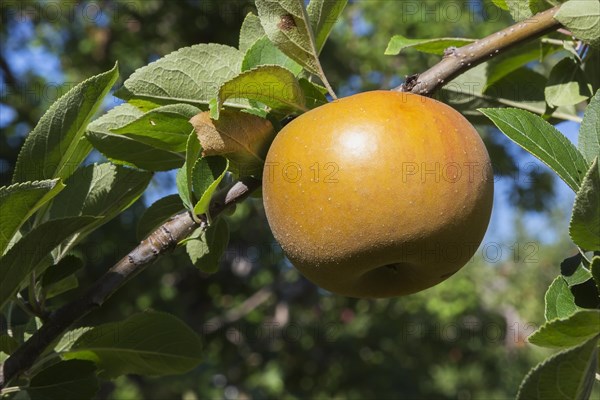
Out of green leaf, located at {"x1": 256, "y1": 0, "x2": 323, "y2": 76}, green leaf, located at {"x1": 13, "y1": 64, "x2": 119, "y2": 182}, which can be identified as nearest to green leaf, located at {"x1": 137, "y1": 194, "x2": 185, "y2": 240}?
green leaf, located at {"x1": 13, "y1": 64, "x2": 119, "y2": 182}

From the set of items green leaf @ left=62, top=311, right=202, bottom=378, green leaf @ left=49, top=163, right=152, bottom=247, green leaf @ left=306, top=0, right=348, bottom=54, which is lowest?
green leaf @ left=62, top=311, right=202, bottom=378

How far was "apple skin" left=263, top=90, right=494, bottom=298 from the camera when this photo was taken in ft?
2.29

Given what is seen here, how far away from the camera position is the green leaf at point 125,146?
0.87 m

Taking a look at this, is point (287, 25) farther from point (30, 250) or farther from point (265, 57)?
point (30, 250)

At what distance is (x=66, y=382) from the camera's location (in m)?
0.90

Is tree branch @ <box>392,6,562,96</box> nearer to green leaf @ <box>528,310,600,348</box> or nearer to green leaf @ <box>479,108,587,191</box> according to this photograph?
green leaf @ <box>479,108,587,191</box>

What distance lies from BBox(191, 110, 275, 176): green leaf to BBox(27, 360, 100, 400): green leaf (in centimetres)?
34

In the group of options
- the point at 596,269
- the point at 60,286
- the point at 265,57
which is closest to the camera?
the point at 596,269

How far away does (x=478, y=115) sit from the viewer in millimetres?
1043

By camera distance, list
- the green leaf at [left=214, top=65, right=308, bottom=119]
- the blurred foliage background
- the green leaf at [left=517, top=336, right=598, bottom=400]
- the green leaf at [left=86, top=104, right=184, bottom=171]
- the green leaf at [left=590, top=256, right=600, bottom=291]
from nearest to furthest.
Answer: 1. the green leaf at [left=517, top=336, right=598, bottom=400]
2. the green leaf at [left=590, top=256, right=600, bottom=291]
3. the green leaf at [left=214, top=65, right=308, bottom=119]
4. the green leaf at [left=86, top=104, right=184, bottom=171]
5. the blurred foliage background

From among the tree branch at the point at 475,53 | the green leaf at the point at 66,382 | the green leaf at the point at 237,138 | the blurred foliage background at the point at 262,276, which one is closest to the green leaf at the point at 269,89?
the green leaf at the point at 237,138

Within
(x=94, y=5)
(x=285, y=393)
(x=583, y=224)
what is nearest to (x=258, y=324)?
(x=285, y=393)

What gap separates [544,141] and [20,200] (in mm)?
553

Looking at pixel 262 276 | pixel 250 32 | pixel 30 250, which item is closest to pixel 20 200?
pixel 30 250
